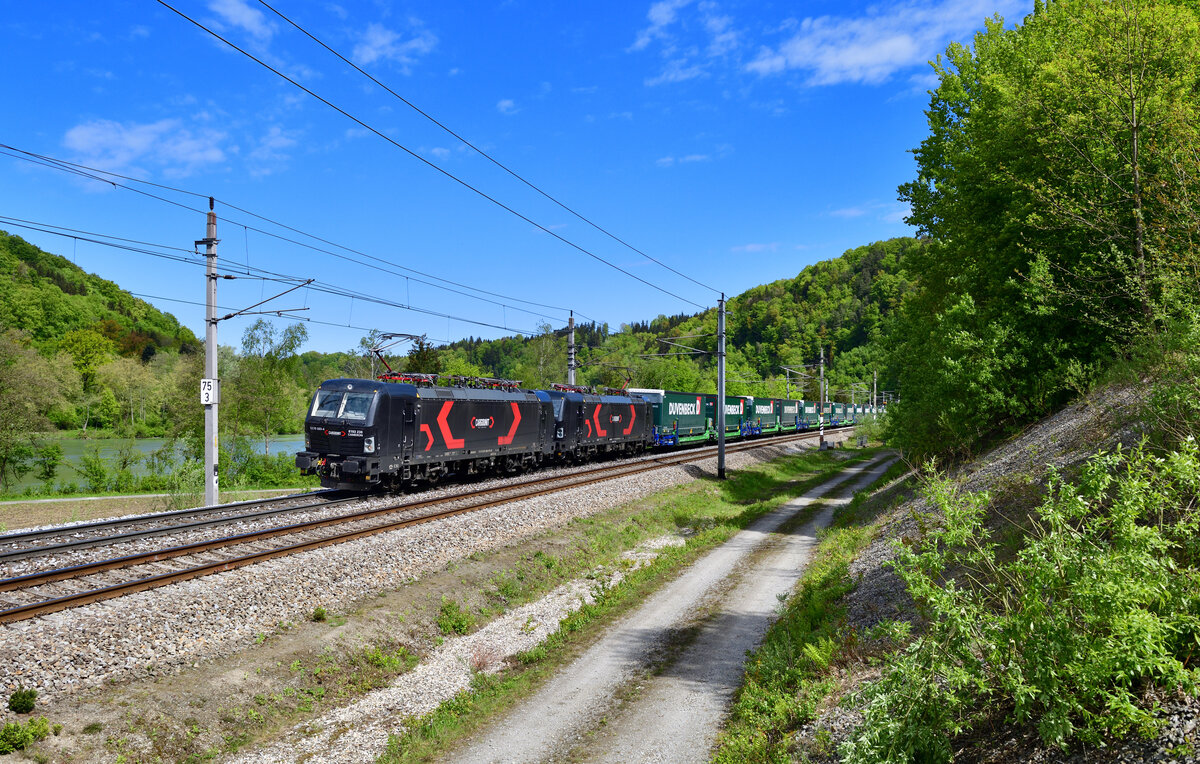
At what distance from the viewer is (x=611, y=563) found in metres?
18.0

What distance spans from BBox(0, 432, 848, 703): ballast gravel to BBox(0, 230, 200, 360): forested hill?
53866mm

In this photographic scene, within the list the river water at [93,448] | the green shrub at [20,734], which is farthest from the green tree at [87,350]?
the green shrub at [20,734]

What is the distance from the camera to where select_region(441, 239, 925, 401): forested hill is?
308 feet

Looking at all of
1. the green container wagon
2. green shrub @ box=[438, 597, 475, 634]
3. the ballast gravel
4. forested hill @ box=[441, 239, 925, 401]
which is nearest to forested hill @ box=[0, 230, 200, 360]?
forested hill @ box=[441, 239, 925, 401]

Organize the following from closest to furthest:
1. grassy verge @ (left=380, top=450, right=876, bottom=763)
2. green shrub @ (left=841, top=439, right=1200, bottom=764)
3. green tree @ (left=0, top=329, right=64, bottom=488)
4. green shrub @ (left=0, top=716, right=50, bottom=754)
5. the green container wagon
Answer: green shrub @ (left=841, top=439, right=1200, bottom=764)
green shrub @ (left=0, top=716, right=50, bottom=754)
grassy verge @ (left=380, top=450, right=876, bottom=763)
green tree @ (left=0, top=329, right=64, bottom=488)
the green container wagon

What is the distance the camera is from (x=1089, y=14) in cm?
1694

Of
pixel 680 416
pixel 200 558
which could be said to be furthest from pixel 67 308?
pixel 200 558

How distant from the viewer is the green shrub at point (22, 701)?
25.6ft

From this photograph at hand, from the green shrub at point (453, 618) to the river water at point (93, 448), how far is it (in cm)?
2965

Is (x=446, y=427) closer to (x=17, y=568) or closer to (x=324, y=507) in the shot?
(x=324, y=507)

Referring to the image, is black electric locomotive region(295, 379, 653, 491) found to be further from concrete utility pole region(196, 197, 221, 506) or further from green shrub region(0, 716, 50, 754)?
green shrub region(0, 716, 50, 754)

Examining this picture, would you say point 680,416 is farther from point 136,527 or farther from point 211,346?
point 136,527

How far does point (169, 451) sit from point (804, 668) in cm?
3719

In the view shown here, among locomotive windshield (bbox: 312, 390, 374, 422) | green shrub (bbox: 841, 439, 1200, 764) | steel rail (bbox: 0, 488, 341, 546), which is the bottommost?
steel rail (bbox: 0, 488, 341, 546)
